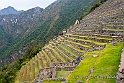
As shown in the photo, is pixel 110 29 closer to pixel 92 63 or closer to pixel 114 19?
pixel 114 19

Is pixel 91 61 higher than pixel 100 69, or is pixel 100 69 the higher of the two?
pixel 91 61

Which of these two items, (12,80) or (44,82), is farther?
(12,80)

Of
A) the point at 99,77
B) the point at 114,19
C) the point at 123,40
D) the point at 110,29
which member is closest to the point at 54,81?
the point at 99,77

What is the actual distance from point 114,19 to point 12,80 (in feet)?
72.0

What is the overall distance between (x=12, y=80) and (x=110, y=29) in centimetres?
2068

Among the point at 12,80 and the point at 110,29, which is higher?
the point at 110,29

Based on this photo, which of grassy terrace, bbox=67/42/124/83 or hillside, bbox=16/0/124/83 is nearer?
grassy terrace, bbox=67/42/124/83

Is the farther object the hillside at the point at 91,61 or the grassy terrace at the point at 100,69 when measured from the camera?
the hillside at the point at 91,61

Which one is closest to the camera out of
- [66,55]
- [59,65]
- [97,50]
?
[97,50]

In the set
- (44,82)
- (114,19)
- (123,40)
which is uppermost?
(114,19)

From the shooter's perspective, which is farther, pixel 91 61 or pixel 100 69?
pixel 91 61

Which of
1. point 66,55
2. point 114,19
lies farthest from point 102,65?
point 114,19

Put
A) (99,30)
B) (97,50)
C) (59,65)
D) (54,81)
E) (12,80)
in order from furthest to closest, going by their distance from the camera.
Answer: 1. (12,80)
2. (99,30)
3. (59,65)
4. (97,50)
5. (54,81)

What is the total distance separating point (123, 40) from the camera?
2950cm
